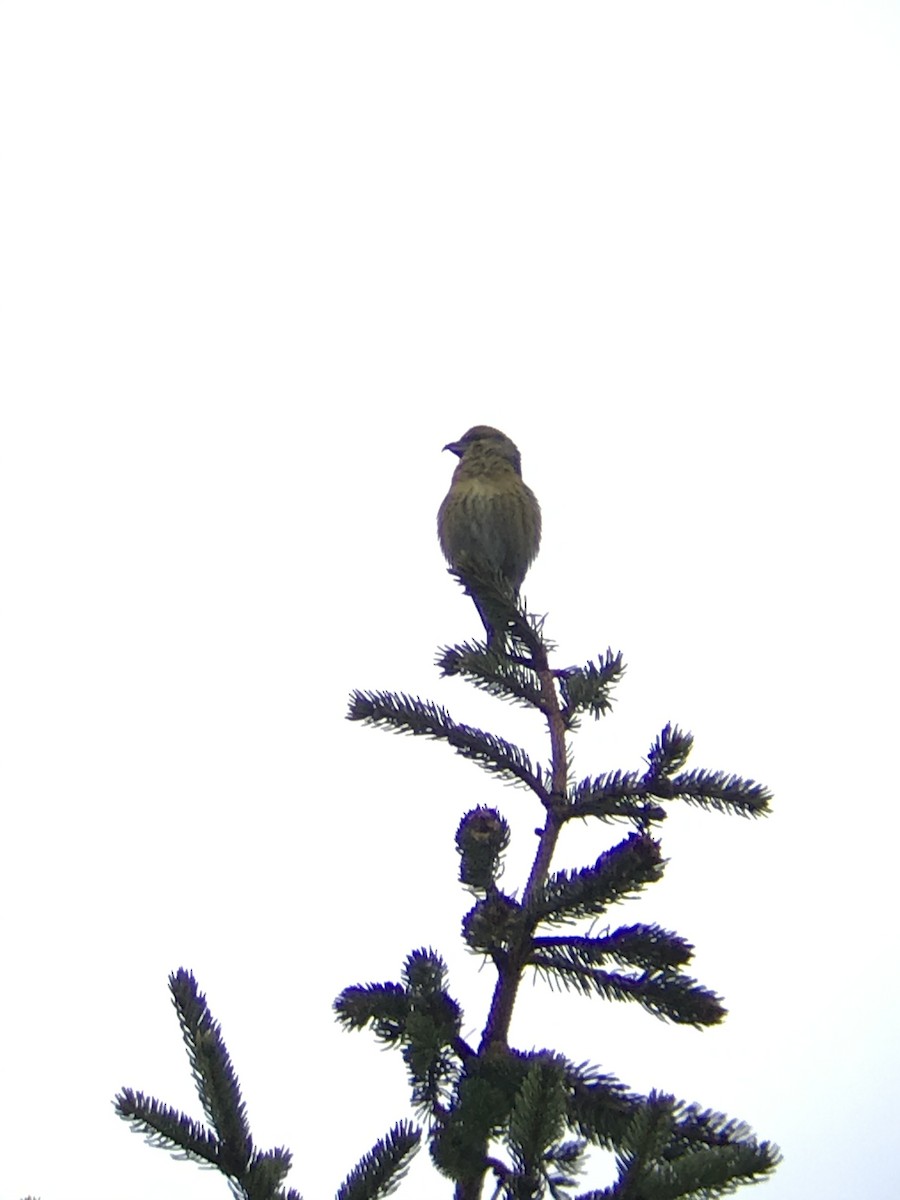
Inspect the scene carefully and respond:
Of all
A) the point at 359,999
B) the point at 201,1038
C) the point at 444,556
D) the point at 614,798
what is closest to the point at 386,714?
the point at 614,798

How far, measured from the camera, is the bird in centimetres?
712

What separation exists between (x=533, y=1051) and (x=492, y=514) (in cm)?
506

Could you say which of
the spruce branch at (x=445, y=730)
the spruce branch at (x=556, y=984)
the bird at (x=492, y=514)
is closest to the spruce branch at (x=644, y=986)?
the spruce branch at (x=556, y=984)

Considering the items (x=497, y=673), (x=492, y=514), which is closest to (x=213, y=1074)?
(x=497, y=673)

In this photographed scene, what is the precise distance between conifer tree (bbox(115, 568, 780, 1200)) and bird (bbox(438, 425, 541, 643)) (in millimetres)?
4077

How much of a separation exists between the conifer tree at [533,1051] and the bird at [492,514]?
4.08m

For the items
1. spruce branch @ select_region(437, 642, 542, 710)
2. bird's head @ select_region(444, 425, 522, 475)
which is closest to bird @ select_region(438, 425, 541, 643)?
bird's head @ select_region(444, 425, 522, 475)

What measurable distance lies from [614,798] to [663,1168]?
0.99 m

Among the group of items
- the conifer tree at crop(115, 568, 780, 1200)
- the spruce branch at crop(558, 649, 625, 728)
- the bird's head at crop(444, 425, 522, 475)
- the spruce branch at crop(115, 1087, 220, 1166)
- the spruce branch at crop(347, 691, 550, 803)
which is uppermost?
the bird's head at crop(444, 425, 522, 475)

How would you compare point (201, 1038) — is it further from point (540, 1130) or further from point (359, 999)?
point (540, 1130)

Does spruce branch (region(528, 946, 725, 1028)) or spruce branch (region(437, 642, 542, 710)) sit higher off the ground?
spruce branch (region(437, 642, 542, 710))

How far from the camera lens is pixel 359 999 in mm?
2391

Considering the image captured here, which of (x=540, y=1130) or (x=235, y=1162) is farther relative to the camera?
(x=235, y=1162)

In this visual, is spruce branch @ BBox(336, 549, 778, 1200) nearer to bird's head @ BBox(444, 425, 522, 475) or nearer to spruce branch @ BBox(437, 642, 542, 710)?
spruce branch @ BBox(437, 642, 542, 710)
